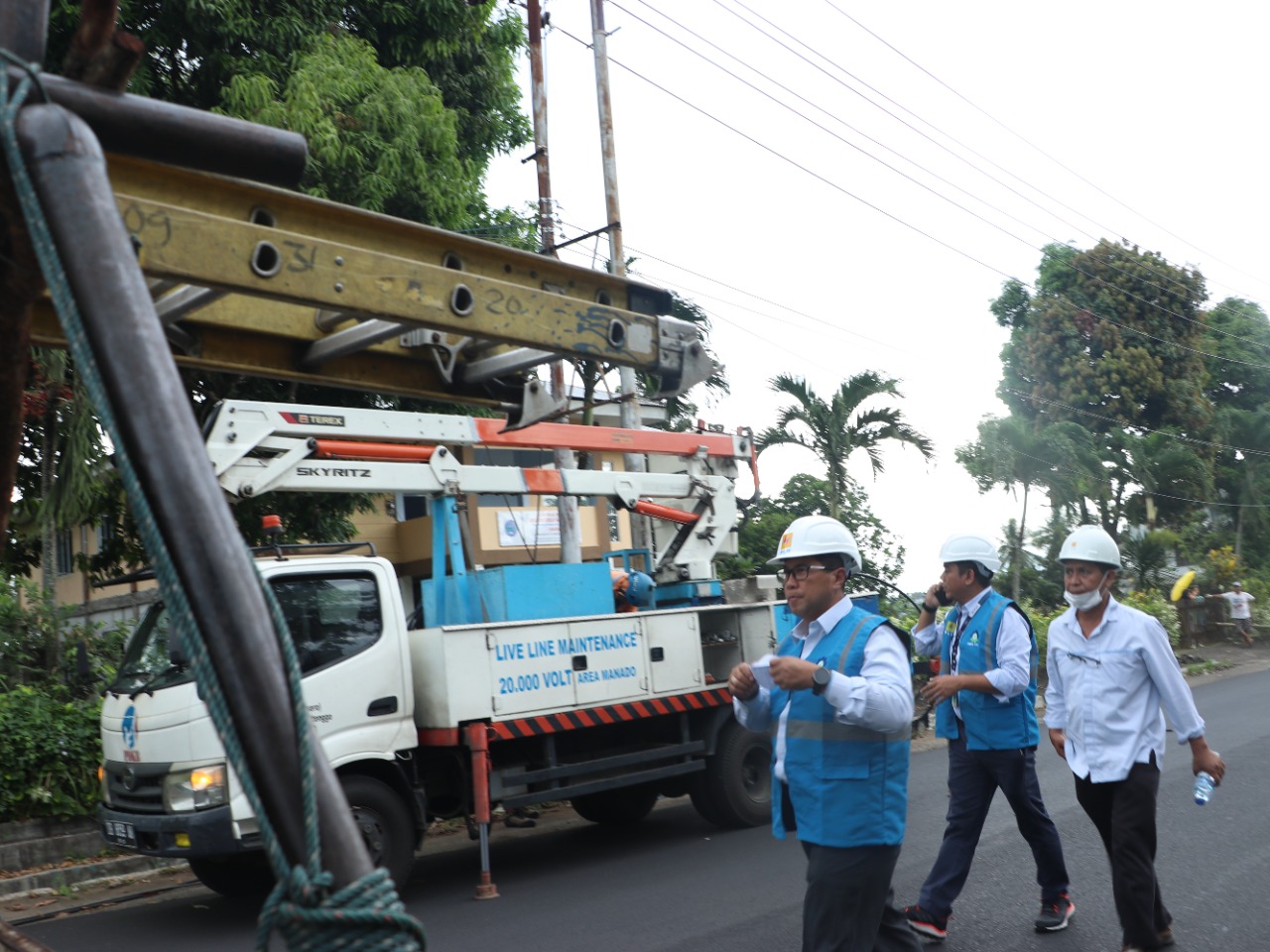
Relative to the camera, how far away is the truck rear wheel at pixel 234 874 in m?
8.18

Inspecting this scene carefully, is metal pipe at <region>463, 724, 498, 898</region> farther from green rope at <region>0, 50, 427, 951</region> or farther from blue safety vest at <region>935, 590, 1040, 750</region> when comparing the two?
green rope at <region>0, 50, 427, 951</region>

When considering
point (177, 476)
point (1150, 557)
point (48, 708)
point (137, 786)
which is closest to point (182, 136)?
point (177, 476)

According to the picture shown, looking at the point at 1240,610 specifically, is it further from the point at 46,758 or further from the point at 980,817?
the point at 46,758

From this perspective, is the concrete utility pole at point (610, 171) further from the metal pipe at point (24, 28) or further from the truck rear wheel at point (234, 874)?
the metal pipe at point (24, 28)

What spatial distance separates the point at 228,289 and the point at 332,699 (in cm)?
544

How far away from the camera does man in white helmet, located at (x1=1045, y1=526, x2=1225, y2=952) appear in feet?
17.3

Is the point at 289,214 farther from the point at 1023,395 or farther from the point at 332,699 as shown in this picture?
the point at 1023,395

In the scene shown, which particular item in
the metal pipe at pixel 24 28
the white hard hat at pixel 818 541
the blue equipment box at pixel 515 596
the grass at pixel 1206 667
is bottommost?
the grass at pixel 1206 667

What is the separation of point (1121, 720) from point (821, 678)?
227 cm

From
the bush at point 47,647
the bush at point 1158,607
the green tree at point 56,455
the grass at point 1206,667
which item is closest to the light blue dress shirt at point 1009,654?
the green tree at point 56,455

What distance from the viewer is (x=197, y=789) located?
23.8ft

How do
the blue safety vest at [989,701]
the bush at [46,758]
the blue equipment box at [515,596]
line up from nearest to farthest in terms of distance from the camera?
the blue safety vest at [989,701] → the blue equipment box at [515,596] → the bush at [46,758]

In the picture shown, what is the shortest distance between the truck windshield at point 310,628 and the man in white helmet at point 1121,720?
4.39 metres

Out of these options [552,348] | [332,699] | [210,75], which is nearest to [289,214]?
[552,348]
